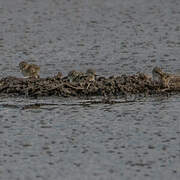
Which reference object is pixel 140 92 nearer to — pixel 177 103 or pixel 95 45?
pixel 177 103

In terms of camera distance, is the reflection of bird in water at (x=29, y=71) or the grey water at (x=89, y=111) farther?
the reflection of bird in water at (x=29, y=71)

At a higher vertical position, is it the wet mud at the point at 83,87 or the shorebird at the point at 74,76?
the shorebird at the point at 74,76

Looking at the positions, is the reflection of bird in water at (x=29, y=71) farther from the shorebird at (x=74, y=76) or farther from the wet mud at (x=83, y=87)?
the shorebird at (x=74, y=76)

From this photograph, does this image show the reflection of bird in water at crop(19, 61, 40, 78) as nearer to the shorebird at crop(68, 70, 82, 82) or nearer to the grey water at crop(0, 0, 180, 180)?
the shorebird at crop(68, 70, 82, 82)

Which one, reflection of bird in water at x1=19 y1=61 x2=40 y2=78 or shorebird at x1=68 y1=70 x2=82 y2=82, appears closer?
shorebird at x1=68 y1=70 x2=82 y2=82

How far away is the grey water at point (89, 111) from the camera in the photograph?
10.2 meters

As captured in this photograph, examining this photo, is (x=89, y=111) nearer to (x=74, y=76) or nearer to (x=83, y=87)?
(x=83, y=87)

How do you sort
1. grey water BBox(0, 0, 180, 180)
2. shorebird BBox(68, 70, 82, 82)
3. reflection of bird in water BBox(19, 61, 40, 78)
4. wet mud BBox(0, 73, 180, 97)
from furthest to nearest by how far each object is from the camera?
1. reflection of bird in water BBox(19, 61, 40, 78)
2. shorebird BBox(68, 70, 82, 82)
3. wet mud BBox(0, 73, 180, 97)
4. grey water BBox(0, 0, 180, 180)

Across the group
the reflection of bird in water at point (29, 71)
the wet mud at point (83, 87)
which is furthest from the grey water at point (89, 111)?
the reflection of bird in water at point (29, 71)

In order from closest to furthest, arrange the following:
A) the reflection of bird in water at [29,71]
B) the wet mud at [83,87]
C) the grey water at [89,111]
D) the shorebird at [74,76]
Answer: the grey water at [89,111] → the wet mud at [83,87] → the shorebird at [74,76] → the reflection of bird in water at [29,71]

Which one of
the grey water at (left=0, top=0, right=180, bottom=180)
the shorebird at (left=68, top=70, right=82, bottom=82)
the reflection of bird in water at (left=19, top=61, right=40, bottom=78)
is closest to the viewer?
the grey water at (left=0, top=0, right=180, bottom=180)

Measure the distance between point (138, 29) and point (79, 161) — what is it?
10906 millimetres

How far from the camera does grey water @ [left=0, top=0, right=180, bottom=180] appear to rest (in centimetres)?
1022

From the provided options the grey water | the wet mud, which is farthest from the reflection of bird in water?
the grey water
